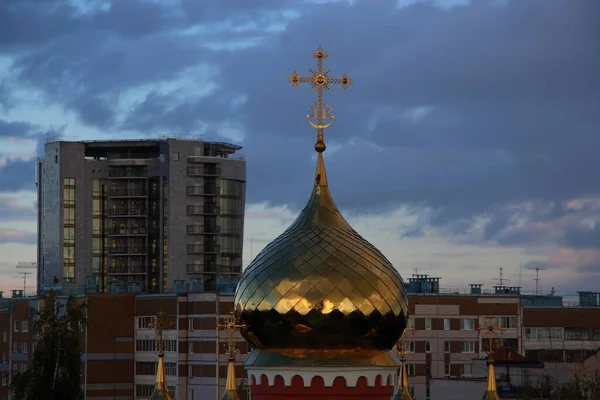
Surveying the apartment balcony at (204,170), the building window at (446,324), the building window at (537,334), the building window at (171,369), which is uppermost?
the apartment balcony at (204,170)

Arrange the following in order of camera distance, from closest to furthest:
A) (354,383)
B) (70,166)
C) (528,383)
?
(354,383)
(528,383)
(70,166)

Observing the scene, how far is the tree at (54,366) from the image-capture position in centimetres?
4191

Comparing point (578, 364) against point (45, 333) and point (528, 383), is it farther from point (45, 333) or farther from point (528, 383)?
point (45, 333)

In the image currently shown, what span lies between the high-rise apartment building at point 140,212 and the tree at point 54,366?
43091mm

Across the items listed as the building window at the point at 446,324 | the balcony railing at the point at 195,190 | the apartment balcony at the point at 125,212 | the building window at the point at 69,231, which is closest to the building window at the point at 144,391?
the building window at the point at 446,324

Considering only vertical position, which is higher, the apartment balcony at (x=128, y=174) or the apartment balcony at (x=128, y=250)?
the apartment balcony at (x=128, y=174)

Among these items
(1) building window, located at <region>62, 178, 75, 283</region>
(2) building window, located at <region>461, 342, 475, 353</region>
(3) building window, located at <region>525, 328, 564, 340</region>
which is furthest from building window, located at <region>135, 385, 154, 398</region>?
(1) building window, located at <region>62, 178, 75, 283</region>

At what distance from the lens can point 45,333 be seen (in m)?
43.0

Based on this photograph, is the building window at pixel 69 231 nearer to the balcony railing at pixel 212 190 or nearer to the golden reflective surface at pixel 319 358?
the balcony railing at pixel 212 190

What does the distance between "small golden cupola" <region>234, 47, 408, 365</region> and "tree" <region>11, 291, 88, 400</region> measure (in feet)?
69.3

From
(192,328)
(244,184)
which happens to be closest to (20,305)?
(192,328)

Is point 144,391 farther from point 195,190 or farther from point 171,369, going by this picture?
point 195,190

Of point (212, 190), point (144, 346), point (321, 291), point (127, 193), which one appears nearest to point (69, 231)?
point (127, 193)

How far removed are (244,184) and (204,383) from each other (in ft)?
98.7
